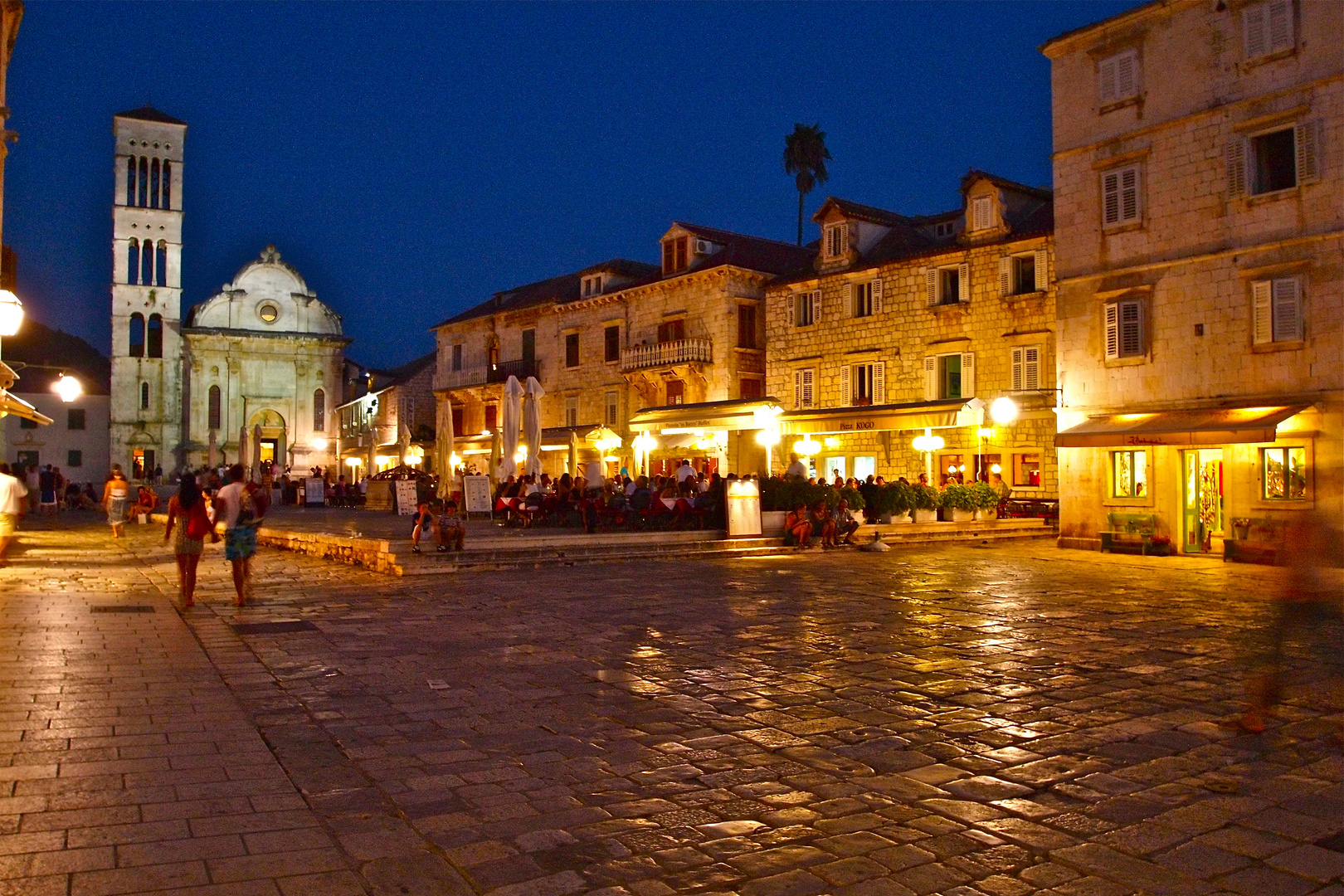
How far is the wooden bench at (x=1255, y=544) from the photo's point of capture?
16.3 metres

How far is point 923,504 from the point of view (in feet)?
67.9

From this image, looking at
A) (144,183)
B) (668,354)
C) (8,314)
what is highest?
(144,183)

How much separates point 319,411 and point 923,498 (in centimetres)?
4275

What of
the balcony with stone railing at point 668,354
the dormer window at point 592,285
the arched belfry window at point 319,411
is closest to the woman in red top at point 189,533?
the balcony with stone railing at point 668,354

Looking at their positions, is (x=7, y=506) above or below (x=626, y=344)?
below

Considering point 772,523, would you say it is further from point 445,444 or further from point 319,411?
point 319,411

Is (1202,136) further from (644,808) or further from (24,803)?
(24,803)

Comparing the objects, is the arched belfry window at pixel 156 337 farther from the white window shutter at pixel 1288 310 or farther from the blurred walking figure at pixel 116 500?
the white window shutter at pixel 1288 310

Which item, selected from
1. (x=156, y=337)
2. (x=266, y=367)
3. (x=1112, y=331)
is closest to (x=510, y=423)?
(x=1112, y=331)

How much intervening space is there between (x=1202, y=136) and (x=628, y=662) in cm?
1593

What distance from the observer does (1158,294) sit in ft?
61.8

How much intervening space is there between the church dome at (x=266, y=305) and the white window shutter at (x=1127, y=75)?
4486 cm

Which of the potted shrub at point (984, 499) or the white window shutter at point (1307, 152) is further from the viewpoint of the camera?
the potted shrub at point (984, 499)

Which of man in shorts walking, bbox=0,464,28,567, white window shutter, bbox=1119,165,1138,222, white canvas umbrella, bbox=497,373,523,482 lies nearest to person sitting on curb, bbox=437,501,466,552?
man in shorts walking, bbox=0,464,28,567
